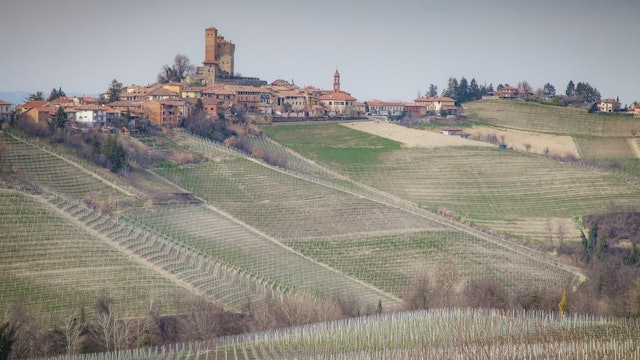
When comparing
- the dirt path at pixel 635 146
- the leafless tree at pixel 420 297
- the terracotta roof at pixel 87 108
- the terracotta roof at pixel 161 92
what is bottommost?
the leafless tree at pixel 420 297

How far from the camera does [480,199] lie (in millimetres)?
79562

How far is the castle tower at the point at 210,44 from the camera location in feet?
368

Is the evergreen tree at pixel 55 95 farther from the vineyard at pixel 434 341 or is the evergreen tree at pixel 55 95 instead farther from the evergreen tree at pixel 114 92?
the vineyard at pixel 434 341

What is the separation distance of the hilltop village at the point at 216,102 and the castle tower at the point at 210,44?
0.09 meters

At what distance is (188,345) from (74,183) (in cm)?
2375

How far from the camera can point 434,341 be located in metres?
39.9

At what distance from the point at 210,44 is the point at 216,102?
19.5 metres

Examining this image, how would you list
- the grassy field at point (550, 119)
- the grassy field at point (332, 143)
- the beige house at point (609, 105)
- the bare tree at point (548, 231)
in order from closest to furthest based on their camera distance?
the bare tree at point (548, 231) < the grassy field at point (332, 143) < the grassy field at point (550, 119) < the beige house at point (609, 105)

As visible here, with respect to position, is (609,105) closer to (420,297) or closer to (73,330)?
(420,297)

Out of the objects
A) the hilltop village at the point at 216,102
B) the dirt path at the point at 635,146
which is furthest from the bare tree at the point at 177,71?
the dirt path at the point at 635,146

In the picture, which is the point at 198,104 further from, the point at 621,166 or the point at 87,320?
the point at 87,320

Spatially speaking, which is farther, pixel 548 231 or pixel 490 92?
pixel 490 92

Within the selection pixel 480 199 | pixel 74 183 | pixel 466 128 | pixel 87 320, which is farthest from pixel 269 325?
pixel 466 128

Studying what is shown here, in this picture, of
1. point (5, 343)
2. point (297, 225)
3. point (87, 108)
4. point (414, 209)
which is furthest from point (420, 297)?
point (87, 108)
